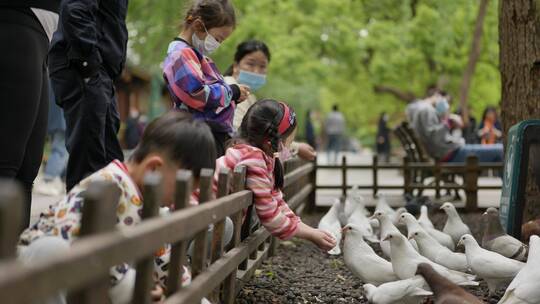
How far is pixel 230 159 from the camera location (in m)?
4.51

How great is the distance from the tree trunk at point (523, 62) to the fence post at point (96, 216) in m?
5.70

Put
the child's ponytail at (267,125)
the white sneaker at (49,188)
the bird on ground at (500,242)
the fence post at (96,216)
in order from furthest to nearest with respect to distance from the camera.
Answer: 1. the white sneaker at (49,188)
2. the bird on ground at (500,242)
3. the child's ponytail at (267,125)
4. the fence post at (96,216)

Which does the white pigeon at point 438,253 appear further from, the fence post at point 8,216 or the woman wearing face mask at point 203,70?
the fence post at point 8,216

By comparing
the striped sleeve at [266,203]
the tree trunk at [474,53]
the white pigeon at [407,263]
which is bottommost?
Answer: the white pigeon at [407,263]

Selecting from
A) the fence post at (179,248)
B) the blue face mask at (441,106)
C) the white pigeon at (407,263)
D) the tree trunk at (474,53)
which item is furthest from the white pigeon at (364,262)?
the tree trunk at (474,53)

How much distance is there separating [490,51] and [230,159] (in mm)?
25186

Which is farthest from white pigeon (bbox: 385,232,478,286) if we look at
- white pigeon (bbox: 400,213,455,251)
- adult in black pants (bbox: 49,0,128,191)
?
adult in black pants (bbox: 49,0,128,191)

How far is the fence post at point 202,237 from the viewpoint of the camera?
3016 mm

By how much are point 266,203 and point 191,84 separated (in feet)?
3.02

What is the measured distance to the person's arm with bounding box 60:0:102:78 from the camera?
468 centimetres

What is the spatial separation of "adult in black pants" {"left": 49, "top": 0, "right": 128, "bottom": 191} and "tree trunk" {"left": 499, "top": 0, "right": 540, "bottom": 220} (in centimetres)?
382

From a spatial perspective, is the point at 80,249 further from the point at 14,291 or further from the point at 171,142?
the point at 171,142

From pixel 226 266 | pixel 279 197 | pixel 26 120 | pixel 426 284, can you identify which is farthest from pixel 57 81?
pixel 426 284

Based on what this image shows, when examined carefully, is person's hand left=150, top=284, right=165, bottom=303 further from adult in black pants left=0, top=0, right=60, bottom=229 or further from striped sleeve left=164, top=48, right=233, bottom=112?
striped sleeve left=164, top=48, right=233, bottom=112
